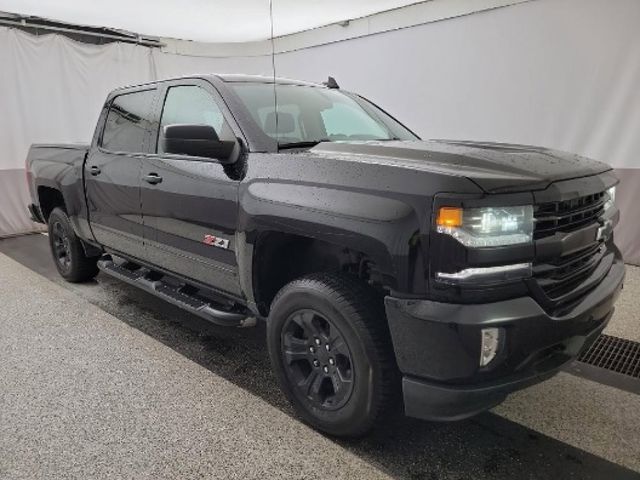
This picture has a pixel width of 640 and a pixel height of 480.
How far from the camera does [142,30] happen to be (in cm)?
738

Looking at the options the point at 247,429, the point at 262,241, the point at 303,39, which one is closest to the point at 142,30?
the point at 303,39

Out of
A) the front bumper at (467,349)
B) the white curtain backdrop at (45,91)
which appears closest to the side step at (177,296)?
the front bumper at (467,349)

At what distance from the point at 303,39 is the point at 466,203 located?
21.3 ft

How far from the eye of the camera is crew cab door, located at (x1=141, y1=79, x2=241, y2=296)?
263 cm

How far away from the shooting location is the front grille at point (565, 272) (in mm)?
1864

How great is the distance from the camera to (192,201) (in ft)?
9.14

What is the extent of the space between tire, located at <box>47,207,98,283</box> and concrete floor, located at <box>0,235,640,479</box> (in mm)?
1219

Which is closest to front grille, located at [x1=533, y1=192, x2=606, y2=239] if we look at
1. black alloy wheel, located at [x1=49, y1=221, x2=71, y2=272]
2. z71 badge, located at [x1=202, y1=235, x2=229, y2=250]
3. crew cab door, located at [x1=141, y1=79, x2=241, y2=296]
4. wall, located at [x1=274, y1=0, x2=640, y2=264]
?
crew cab door, located at [x1=141, y1=79, x2=241, y2=296]

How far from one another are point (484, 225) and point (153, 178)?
2119mm

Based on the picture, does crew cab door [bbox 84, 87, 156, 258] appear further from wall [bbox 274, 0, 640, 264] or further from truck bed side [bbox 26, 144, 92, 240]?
wall [bbox 274, 0, 640, 264]

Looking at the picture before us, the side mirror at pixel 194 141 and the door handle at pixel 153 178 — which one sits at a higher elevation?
the side mirror at pixel 194 141

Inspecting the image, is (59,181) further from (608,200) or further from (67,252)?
(608,200)

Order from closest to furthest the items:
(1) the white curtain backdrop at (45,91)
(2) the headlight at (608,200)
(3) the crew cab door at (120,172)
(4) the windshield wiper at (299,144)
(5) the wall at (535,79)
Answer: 1. (2) the headlight at (608,200)
2. (4) the windshield wiper at (299,144)
3. (3) the crew cab door at (120,172)
4. (5) the wall at (535,79)
5. (1) the white curtain backdrop at (45,91)

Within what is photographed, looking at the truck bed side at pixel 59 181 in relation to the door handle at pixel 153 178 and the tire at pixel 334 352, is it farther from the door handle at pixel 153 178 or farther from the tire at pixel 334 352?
the tire at pixel 334 352
